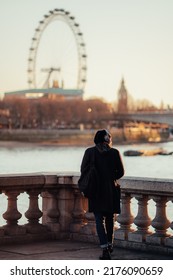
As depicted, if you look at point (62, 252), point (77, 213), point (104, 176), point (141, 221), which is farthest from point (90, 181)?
point (77, 213)

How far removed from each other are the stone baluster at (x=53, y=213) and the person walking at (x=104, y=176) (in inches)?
62.7

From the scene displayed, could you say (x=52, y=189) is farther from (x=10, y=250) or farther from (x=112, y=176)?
(x=112, y=176)

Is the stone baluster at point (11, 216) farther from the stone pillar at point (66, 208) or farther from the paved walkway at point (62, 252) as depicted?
the stone pillar at point (66, 208)

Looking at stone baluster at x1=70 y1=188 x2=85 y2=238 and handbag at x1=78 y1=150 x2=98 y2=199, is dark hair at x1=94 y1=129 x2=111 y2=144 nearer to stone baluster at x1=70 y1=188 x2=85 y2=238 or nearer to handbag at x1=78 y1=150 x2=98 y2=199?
handbag at x1=78 y1=150 x2=98 y2=199

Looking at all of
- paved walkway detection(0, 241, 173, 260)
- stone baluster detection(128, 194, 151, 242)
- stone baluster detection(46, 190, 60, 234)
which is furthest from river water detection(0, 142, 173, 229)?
stone baluster detection(128, 194, 151, 242)

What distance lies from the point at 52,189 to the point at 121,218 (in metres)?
0.93

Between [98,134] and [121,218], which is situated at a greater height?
[98,134]

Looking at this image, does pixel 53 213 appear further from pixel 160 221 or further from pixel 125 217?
pixel 160 221

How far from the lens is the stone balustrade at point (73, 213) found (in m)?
7.49

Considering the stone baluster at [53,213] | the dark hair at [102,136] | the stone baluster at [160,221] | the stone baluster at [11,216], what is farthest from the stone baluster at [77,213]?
the dark hair at [102,136]

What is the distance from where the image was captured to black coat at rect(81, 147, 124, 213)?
22.2 ft

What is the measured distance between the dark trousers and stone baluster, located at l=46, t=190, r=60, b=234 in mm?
1474
